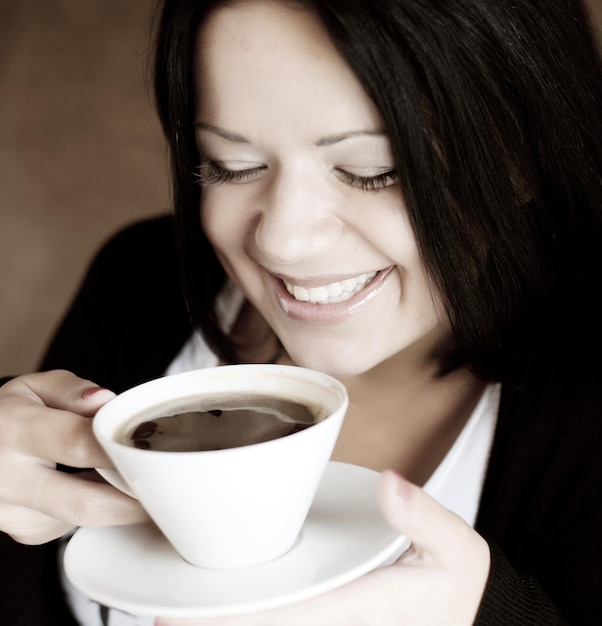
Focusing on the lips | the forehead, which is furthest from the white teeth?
the forehead

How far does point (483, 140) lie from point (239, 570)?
0.53 metres

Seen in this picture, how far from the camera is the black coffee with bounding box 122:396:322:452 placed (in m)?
0.74

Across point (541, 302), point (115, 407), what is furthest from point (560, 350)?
point (115, 407)

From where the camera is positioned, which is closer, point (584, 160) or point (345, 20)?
point (345, 20)

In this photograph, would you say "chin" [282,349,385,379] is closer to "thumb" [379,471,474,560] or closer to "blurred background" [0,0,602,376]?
"thumb" [379,471,474,560]

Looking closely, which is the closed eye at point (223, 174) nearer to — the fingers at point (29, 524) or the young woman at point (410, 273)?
the young woman at point (410, 273)

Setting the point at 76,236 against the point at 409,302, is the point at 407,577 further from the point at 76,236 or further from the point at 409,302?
the point at 76,236

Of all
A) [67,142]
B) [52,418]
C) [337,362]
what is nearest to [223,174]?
[337,362]

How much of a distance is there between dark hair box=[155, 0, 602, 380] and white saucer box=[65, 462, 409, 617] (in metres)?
0.32

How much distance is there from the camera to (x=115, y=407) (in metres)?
0.77

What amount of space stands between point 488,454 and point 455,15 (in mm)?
586

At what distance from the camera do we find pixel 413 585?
76cm

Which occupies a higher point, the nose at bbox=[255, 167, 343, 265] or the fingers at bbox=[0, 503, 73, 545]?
the nose at bbox=[255, 167, 343, 265]

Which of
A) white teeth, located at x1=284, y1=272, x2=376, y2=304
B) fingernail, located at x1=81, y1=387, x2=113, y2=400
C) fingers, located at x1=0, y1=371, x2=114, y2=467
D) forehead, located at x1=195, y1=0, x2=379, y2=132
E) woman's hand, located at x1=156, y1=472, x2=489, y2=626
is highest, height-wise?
forehead, located at x1=195, y1=0, x2=379, y2=132
